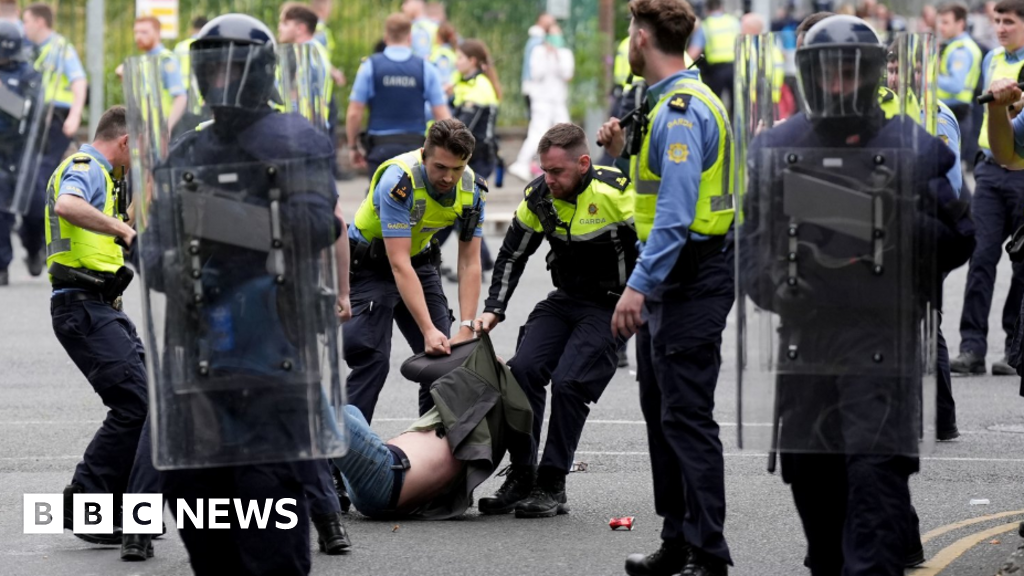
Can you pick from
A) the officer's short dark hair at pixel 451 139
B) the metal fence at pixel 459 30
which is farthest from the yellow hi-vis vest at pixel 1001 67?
the metal fence at pixel 459 30

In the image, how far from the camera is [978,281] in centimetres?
1021

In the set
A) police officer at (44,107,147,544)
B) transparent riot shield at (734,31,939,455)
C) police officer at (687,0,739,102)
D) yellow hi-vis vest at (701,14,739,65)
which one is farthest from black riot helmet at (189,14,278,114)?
yellow hi-vis vest at (701,14,739,65)

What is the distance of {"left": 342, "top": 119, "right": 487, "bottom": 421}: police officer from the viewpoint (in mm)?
7145

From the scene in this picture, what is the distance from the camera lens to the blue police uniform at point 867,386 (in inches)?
188

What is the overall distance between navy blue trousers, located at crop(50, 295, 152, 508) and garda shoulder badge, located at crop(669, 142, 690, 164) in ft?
7.57

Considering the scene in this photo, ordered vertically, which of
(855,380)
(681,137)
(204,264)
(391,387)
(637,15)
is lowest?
(391,387)

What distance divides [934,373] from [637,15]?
163cm

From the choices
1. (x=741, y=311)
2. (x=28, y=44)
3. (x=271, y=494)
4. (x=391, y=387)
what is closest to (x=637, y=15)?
(x=741, y=311)

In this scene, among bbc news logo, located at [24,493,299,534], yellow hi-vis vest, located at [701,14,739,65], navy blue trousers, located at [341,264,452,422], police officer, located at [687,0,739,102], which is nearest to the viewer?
bbc news logo, located at [24,493,299,534]

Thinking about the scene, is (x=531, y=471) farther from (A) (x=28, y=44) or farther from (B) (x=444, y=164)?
(A) (x=28, y=44)

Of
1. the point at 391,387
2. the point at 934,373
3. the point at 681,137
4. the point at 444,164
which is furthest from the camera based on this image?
the point at 391,387

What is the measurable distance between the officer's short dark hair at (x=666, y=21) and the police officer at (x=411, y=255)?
1509 mm

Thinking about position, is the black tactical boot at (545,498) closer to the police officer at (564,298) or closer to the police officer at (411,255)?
the police officer at (564,298)

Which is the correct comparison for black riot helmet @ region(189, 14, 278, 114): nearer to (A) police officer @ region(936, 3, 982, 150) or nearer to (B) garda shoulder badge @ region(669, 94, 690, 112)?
(B) garda shoulder badge @ region(669, 94, 690, 112)
